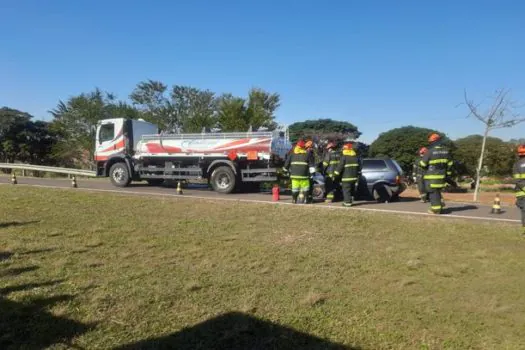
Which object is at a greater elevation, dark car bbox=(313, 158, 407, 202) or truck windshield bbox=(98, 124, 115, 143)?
truck windshield bbox=(98, 124, 115, 143)

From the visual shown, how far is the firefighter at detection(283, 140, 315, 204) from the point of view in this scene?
38.2 ft

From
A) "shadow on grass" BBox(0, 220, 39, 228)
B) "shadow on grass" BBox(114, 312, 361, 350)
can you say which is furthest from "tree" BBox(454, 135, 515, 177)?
"shadow on grass" BBox(114, 312, 361, 350)

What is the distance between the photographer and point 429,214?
10.3m

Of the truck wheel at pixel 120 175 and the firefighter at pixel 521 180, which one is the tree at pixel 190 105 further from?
the firefighter at pixel 521 180

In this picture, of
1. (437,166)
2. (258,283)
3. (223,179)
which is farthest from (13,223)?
(437,166)

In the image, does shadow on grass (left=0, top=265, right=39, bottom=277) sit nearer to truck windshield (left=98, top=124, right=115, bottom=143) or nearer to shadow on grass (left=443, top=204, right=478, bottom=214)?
shadow on grass (left=443, top=204, right=478, bottom=214)

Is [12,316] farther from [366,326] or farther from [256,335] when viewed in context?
[366,326]

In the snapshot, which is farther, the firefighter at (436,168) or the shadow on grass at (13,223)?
the firefighter at (436,168)

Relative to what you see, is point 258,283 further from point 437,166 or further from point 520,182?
point 437,166

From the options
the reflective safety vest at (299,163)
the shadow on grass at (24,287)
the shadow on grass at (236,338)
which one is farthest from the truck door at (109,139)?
the shadow on grass at (236,338)

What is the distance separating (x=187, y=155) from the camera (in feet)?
51.4

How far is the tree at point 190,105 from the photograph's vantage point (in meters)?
32.5

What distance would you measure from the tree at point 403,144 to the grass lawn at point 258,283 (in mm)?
20883

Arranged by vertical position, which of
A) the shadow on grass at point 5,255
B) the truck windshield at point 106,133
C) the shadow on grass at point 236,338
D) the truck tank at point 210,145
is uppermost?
the truck windshield at point 106,133
